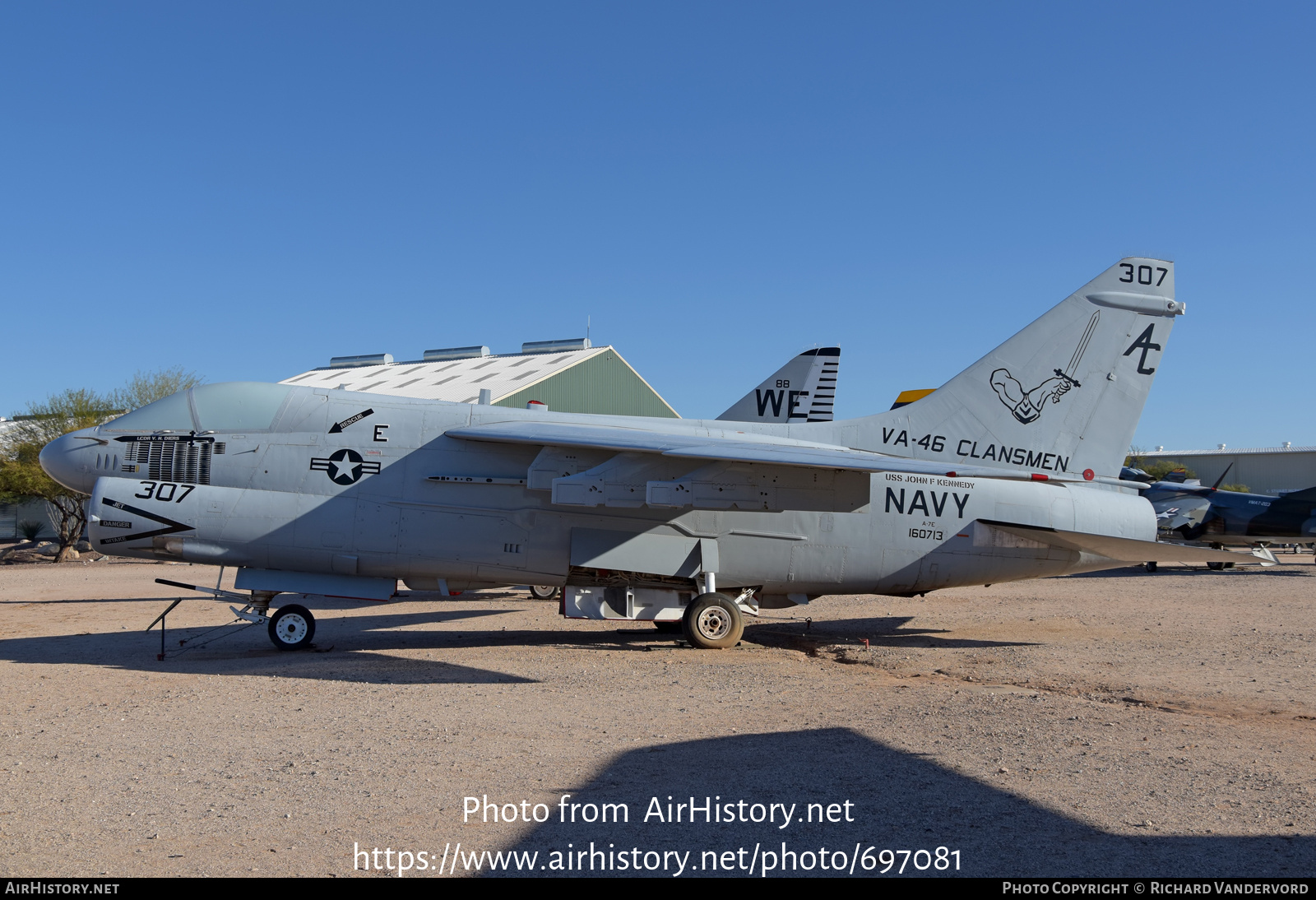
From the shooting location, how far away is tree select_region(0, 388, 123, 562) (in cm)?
3788

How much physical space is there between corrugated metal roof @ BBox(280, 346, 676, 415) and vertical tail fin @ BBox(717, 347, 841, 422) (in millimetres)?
15659

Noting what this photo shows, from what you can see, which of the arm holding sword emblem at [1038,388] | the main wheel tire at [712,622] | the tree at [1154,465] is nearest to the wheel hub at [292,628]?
the main wheel tire at [712,622]

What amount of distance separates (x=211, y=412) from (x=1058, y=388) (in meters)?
12.8

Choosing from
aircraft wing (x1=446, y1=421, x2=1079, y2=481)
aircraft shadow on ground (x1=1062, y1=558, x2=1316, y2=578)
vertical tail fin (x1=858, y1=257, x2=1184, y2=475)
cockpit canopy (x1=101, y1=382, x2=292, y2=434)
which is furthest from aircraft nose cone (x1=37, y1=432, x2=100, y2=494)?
aircraft shadow on ground (x1=1062, y1=558, x2=1316, y2=578)

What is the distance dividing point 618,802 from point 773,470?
6890 millimetres

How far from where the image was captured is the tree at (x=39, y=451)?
37.9 m

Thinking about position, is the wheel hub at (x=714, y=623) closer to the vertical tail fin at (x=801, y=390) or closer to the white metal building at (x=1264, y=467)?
the vertical tail fin at (x=801, y=390)

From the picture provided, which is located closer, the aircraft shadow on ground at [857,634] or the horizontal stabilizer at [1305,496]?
the aircraft shadow on ground at [857,634]

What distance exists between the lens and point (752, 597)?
547 inches

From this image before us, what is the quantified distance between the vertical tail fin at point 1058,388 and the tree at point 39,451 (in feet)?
121

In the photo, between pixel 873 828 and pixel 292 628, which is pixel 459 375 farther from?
pixel 873 828

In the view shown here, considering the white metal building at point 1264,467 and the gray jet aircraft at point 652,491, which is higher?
the white metal building at point 1264,467

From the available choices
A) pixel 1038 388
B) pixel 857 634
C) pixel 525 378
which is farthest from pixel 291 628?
pixel 525 378

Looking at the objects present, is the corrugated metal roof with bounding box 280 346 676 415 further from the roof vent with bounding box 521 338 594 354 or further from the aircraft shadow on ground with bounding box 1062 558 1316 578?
the aircraft shadow on ground with bounding box 1062 558 1316 578
